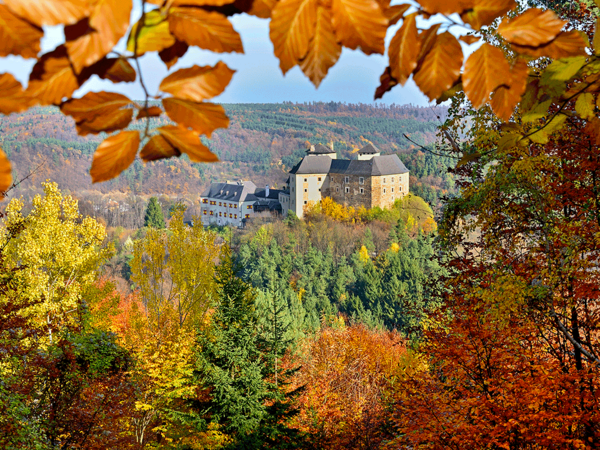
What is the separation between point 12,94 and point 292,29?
34 cm

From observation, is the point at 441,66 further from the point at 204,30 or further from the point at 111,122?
the point at 111,122

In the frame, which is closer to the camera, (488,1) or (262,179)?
(488,1)

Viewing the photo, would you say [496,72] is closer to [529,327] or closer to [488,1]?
[488,1]

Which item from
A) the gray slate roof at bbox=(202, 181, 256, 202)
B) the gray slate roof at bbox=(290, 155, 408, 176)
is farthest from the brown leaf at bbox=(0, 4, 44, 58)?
the gray slate roof at bbox=(202, 181, 256, 202)

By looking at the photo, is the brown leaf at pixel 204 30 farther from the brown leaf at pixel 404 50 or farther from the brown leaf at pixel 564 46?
the brown leaf at pixel 564 46

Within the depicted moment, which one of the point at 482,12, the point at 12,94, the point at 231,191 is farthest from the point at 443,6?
the point at 231,191

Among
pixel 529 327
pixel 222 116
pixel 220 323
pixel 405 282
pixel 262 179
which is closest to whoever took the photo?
pixel 222 116

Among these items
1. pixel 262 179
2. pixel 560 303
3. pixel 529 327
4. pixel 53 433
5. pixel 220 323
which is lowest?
pixel 53 433

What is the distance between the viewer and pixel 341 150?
95438mm

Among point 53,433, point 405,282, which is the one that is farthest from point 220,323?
point 405,282

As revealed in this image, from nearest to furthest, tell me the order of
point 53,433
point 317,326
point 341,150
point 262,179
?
point 53,433 → point 317,326 → point 262,179 → point 341,150

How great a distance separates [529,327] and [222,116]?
7.43m

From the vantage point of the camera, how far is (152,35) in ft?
1.82

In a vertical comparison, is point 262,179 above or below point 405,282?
above
